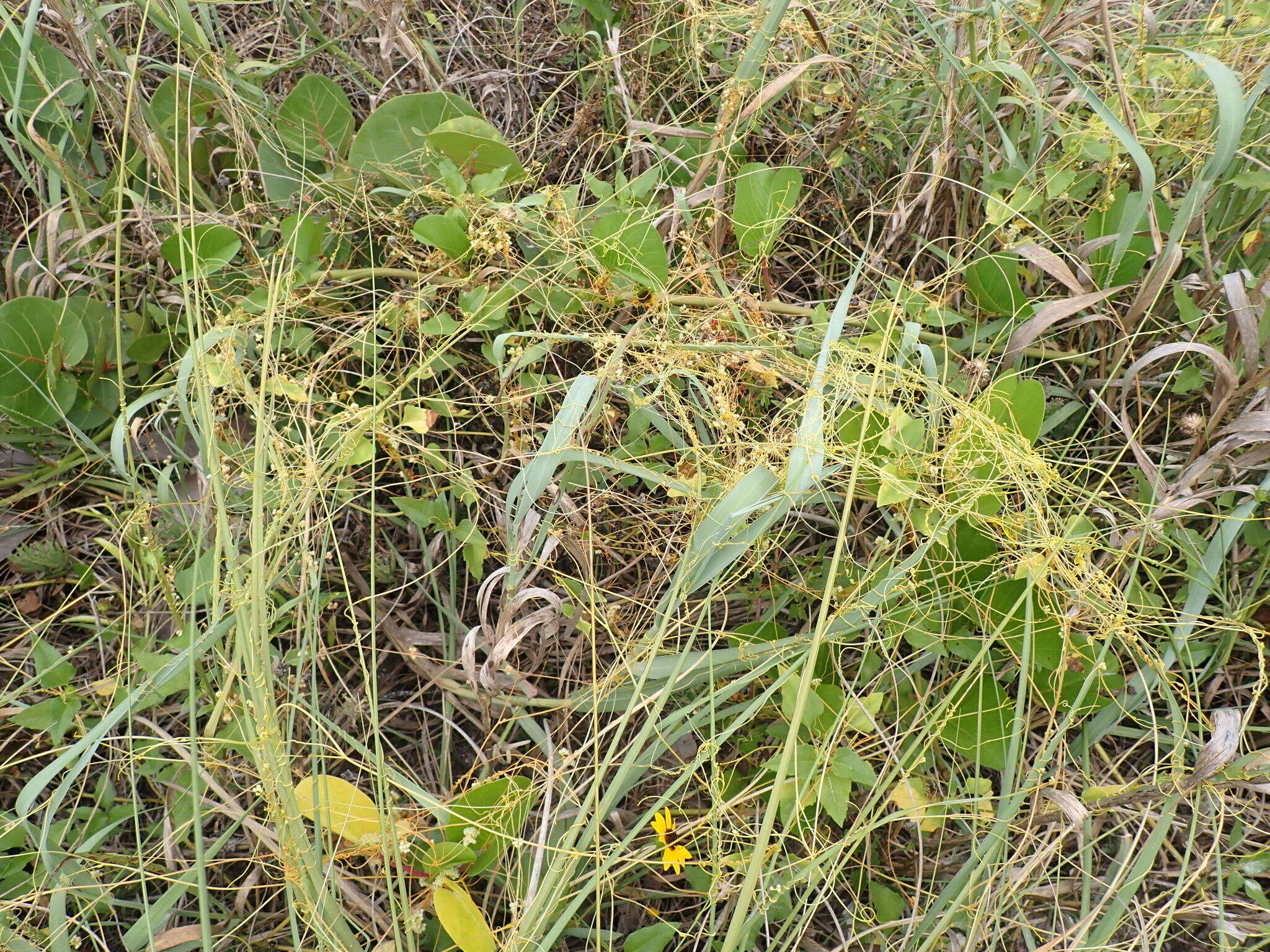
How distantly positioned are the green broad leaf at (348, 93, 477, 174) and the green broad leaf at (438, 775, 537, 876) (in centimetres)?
89

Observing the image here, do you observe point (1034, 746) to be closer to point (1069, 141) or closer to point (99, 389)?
point (1069, 141)

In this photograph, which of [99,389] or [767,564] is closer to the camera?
[767,564]

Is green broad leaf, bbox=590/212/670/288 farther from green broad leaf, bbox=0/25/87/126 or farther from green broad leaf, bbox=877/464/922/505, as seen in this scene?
green broad leaf, bbox=0/25/87/126

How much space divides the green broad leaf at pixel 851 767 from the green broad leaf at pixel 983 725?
100 millimetres

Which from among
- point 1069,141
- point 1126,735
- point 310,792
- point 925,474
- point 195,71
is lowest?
point 1126,735

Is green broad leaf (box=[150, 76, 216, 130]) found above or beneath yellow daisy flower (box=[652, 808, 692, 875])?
above

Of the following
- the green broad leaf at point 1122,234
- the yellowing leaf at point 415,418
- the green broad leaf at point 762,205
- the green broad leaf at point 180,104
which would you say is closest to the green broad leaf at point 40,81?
the green broad leaf at point 180,104

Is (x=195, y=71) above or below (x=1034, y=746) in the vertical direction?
above

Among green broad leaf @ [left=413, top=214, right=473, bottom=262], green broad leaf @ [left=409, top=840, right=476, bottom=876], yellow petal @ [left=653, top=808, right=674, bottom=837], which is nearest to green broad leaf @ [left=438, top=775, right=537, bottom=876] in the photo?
green broad leaf @ [left=409, top=840, right=476, bottom=876]

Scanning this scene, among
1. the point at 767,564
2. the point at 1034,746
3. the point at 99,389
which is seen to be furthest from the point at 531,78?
the point at 1034,746

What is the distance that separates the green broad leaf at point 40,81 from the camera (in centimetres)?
134

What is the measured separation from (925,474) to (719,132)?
1.85 feet

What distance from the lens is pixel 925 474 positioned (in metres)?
1.11

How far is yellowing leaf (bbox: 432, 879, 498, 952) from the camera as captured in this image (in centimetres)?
98
